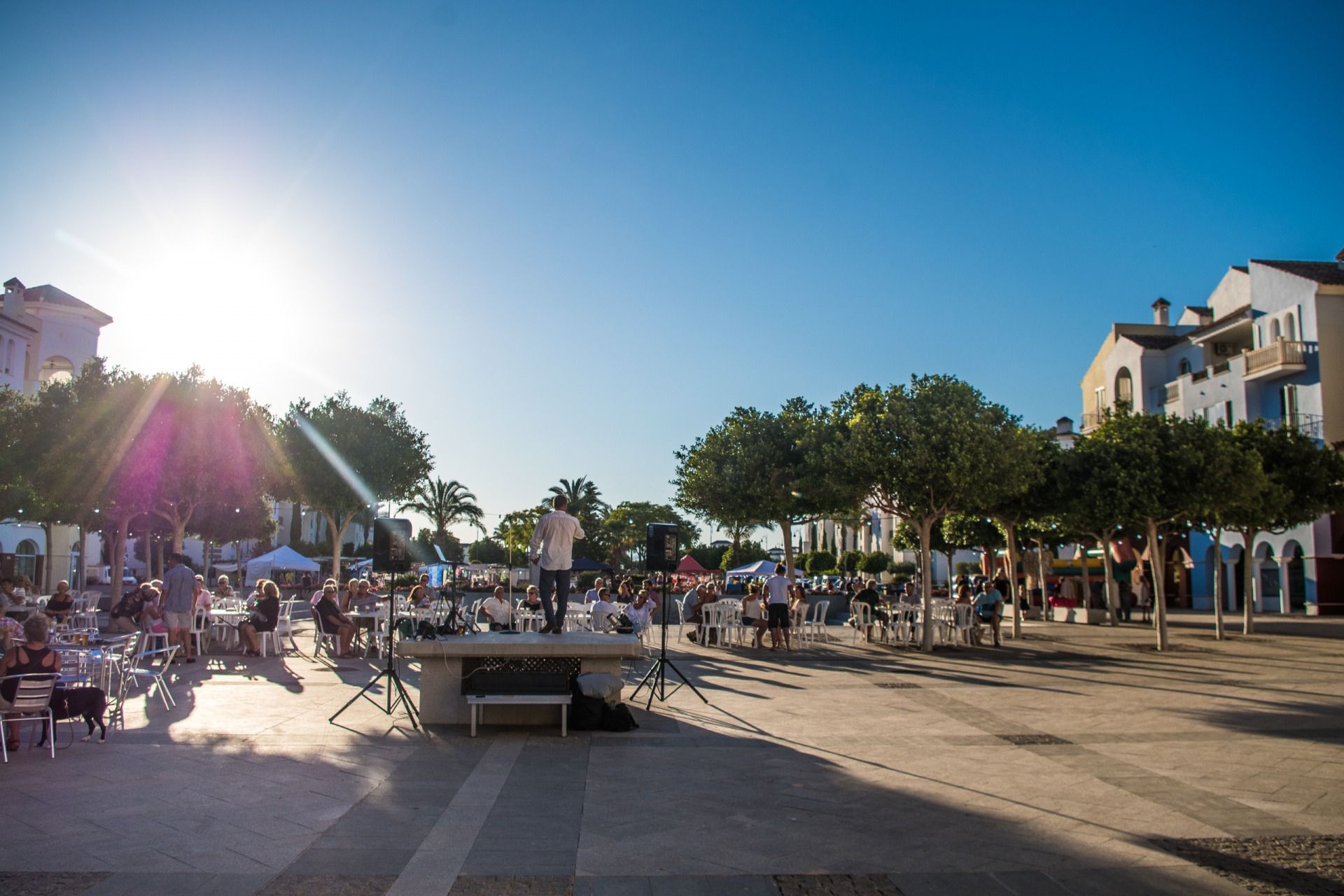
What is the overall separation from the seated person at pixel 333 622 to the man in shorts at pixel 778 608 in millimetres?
7631

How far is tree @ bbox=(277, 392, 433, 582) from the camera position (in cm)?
2975

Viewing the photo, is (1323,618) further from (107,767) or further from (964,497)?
(107,767)

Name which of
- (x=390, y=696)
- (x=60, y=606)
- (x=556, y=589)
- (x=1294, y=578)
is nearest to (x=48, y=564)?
(x=60, y=606)

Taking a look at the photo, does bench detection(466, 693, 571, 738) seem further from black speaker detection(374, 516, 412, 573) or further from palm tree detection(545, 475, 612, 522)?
palm tree detection(545, 475, 612, 522)

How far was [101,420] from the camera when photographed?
2217 cm

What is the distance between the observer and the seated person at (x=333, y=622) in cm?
1554

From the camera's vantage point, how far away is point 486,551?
8219 centimetres

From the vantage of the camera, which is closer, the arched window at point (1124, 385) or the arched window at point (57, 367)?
the arched window at point (57, 367)

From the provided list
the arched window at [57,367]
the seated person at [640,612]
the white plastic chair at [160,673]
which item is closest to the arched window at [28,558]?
Result: the arched window at [57,367]

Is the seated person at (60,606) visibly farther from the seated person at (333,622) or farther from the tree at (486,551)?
the tree at (486,551)

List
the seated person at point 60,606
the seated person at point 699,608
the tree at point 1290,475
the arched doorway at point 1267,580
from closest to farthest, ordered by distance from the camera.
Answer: the seated person at point 60,606, the seated person at point 699,608, the tree at point 1290,475, the arched doorway at point 1267,580

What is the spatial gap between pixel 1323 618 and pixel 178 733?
111 ft

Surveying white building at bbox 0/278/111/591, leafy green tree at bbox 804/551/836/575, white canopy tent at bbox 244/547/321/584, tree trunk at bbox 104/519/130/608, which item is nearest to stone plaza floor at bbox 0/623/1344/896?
tree trunk at bbox 104/519/130/608

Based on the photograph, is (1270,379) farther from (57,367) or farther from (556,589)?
(57,367)
